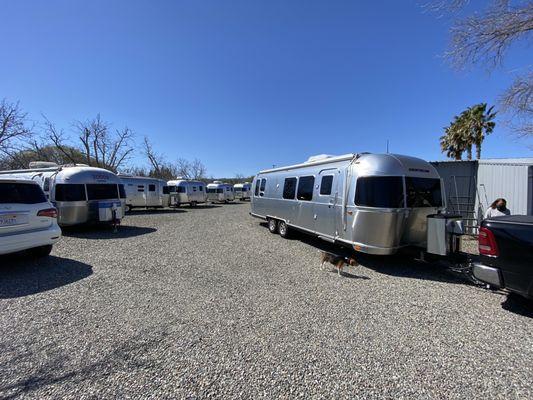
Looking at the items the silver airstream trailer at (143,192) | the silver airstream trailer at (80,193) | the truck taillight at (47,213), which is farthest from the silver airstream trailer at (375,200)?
the silver airstream trailer at (143,192)

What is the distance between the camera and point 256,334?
333cm

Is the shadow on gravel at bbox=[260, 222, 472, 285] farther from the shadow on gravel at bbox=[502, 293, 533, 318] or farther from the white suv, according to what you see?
the white suv

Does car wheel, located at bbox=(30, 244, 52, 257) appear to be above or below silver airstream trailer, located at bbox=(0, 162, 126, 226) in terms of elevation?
below

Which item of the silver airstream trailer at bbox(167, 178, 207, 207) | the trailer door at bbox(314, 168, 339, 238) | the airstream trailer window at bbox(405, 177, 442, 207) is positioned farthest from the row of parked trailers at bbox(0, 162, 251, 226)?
the silver airstream trailer at bbox(167, 178, 207, 207)

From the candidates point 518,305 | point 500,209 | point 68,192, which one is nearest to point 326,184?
point 500,209

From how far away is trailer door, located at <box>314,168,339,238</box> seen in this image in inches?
272

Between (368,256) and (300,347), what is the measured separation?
4.83m

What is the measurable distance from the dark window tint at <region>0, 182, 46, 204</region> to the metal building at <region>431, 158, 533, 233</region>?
1134 centimetres

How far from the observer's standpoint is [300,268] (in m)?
6.23

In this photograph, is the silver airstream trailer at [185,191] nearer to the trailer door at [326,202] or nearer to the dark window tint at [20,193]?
the dark window tint at [20,193]

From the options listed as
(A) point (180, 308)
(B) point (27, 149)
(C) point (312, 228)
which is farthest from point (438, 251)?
(B) point (27, 149)

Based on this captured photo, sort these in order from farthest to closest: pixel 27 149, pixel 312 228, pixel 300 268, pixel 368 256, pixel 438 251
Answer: pixel 27 149 → pixel 312 228 → pixel 368 256 → pixel 300 268 → pixel 438 251

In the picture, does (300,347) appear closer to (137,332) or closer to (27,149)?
(137,332)

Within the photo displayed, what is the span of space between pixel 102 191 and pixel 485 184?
14.9 m
